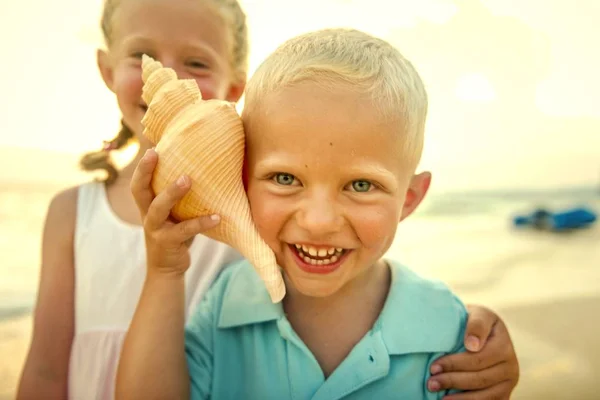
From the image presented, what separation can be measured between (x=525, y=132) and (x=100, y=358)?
226 inches

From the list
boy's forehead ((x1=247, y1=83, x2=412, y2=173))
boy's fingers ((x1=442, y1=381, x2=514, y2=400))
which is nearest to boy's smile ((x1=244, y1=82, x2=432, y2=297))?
boy's forehead ((x1=247, y1=83, x2=412, y2=173))

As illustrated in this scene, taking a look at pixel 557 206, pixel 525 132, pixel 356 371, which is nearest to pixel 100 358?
pixel 356 371

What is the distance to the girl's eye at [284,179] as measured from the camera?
4.37 feet

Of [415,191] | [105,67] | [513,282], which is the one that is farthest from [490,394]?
[513,282]

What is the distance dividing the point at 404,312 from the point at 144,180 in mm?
833

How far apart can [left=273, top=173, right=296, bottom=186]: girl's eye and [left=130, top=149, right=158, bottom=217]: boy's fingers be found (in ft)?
0.97

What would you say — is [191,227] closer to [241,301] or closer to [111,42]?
[241,301]

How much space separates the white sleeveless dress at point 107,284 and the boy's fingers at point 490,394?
1005mm

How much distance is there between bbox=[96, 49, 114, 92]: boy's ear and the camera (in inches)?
90.4

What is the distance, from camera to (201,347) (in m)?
1.62

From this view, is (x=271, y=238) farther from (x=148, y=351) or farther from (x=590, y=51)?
(x=590, y=51)

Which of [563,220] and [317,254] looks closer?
[317,254]

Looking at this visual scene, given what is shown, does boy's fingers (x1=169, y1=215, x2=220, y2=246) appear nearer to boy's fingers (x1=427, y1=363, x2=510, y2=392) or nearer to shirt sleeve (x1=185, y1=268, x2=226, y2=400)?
shirt sleeve (x1=185, y1=268, x2=226, y2=400)

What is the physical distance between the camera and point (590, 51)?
4.91m
